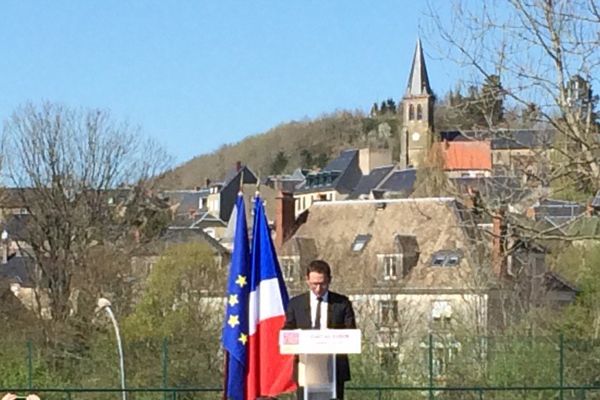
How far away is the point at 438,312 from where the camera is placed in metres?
33.1

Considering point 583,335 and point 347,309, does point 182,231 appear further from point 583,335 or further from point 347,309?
point 347,309

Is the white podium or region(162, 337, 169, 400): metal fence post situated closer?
the white podium

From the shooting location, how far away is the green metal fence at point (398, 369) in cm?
1759

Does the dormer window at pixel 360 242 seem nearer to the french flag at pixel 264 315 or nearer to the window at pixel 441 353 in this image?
the window at pixel 441 353

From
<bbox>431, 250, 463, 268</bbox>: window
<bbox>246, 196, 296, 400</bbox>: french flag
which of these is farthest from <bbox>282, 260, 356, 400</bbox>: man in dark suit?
<bbox>431, 250, 463, 268</bbox>: window

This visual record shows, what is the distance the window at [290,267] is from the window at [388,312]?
24.2 ft

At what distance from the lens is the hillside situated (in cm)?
13900

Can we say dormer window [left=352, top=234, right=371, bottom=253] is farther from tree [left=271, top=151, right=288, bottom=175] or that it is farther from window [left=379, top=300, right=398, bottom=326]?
tree [left=271, top=151, right=288, bottom=175]

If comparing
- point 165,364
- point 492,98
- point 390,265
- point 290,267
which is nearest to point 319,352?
point 492,98

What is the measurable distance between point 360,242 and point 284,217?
12.8 ft

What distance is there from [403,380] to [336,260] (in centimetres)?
2199

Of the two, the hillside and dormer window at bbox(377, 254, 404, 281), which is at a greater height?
the hillside

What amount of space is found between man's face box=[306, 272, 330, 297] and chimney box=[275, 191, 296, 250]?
3611 centimetres

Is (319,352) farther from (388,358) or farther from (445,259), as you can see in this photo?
(445,259)
